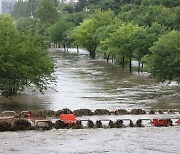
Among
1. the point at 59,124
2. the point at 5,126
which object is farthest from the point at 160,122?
the point at 5,126

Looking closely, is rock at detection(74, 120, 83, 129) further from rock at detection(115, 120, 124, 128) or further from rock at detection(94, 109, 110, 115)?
rock at detection(94, 109, 110, 115)

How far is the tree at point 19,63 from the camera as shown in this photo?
37281 millimetres

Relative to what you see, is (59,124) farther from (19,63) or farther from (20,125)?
(19,63)

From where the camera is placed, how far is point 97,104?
129ft

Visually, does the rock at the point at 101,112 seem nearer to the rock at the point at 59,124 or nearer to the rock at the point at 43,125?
the rock at the point at 59,124

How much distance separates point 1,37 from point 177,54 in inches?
697

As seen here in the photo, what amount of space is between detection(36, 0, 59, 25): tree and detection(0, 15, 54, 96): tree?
395ft

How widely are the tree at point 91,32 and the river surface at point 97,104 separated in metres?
15.0

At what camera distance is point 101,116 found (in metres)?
29.7

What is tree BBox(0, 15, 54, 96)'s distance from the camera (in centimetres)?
3728

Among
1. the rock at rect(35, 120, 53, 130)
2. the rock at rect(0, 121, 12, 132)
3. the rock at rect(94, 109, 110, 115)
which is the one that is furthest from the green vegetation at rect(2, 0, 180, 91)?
the rock at rect(0, 121, 12, 132)

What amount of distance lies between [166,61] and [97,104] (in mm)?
10684

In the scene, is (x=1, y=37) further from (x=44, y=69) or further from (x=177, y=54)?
(x=177, y=54)

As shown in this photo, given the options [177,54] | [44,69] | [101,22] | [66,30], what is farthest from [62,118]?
[66,30]
